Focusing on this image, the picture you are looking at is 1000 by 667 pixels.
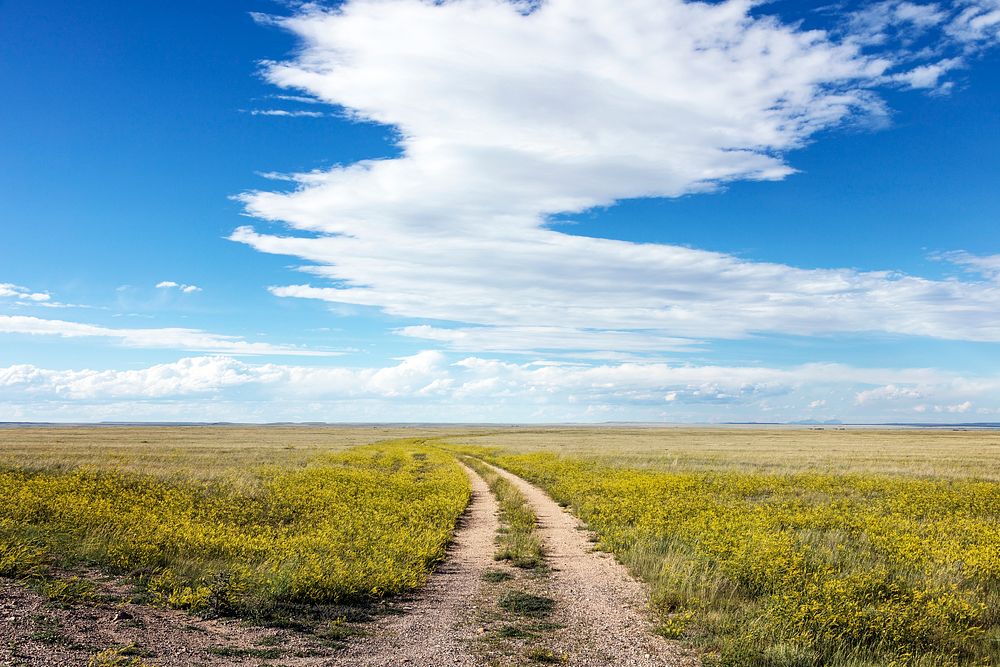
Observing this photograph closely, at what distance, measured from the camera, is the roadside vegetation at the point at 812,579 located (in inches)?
343

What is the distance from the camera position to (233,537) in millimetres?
13523

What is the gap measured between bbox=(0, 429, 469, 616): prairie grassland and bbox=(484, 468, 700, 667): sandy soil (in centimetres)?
280

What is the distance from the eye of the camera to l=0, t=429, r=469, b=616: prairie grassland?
33.7 feet

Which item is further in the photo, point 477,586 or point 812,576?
point 477,586

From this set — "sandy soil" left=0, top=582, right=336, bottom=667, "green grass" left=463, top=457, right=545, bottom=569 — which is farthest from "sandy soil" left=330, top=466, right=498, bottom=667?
"sandy soil" left=0, top=582, right=336, bottom=667

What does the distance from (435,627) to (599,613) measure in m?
2.67

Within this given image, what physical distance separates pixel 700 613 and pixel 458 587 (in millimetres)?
4347

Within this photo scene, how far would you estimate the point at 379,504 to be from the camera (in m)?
20.1

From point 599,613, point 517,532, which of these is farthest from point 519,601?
point 517,532

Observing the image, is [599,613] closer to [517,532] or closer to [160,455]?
[517,532]

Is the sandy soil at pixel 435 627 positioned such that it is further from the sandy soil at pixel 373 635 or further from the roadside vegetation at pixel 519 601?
the roadside vegetation at pixel 519 601

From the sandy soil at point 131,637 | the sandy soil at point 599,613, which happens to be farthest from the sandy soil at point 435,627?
the sandy soil at point 599,613

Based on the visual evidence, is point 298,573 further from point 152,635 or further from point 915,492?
point 915,492

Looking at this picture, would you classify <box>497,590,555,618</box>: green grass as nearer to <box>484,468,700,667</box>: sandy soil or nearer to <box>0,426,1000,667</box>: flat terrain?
<box>0,426,1000,667</box>: flat terrain
